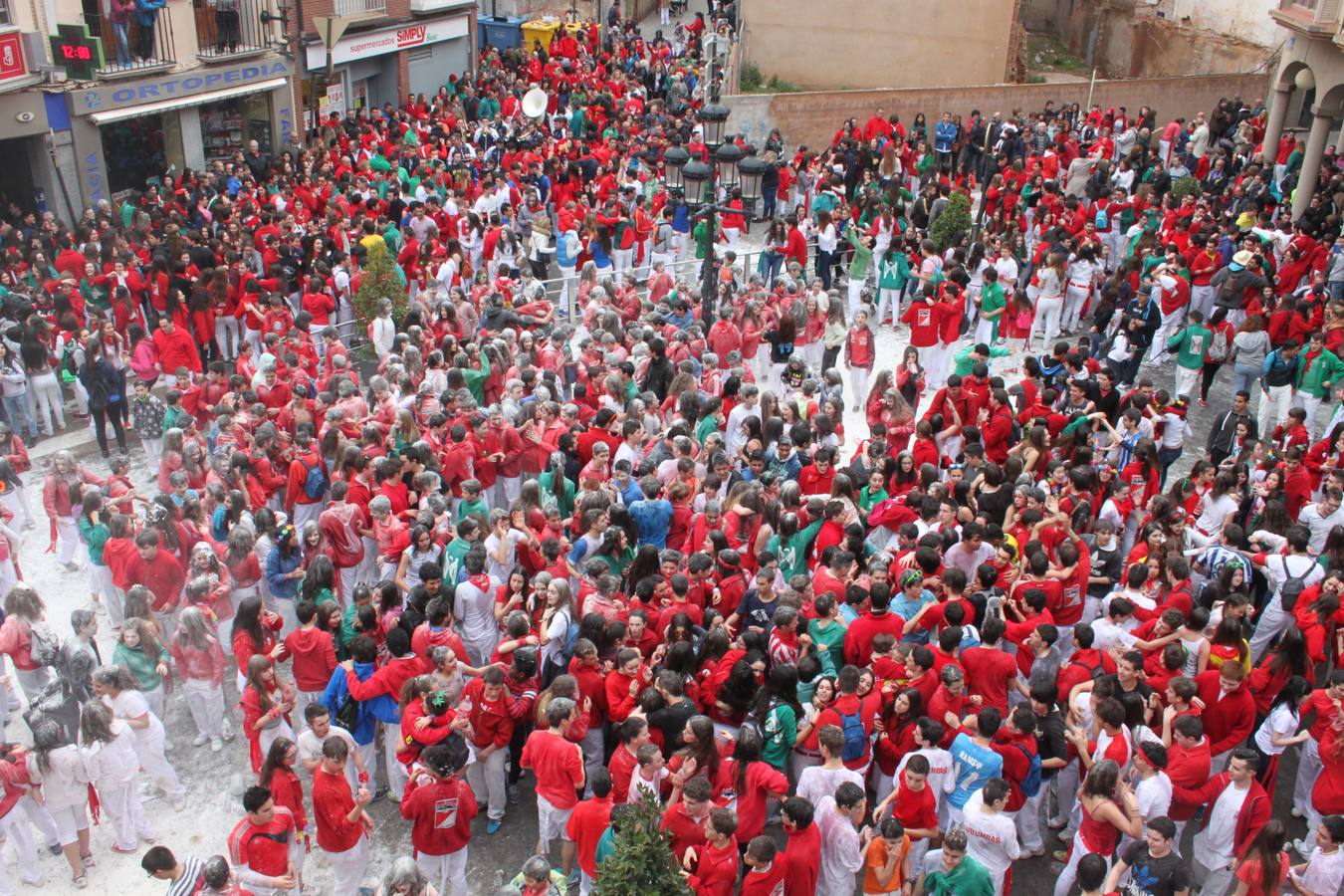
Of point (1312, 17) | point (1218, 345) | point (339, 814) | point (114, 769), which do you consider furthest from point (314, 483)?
point (1312, 17)

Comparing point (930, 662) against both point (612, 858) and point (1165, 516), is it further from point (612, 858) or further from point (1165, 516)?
point (1165, 516)

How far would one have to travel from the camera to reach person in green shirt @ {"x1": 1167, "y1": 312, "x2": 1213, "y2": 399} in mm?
13430

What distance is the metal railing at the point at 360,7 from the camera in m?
25.6

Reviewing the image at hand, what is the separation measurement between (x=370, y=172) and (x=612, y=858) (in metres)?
16.8

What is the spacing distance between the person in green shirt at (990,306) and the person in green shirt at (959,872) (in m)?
9.67

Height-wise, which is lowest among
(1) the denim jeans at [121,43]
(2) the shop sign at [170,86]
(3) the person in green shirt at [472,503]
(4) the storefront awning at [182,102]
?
(3) the person in green shirt at [472,503]

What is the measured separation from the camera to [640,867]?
5477 millimetres

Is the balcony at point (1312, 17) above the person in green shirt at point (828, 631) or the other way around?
above

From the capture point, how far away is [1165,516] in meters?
9.16

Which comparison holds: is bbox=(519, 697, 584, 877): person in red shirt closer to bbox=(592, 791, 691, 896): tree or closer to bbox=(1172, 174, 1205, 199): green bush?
bbox=(592, 791, 691, 896): tree

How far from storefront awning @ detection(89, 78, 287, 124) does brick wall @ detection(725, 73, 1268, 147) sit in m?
9.90

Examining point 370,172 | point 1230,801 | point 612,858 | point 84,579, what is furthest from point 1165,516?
point 370,172

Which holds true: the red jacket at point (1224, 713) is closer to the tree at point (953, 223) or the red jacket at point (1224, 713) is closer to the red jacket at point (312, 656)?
the red jacket at point (312, 656)

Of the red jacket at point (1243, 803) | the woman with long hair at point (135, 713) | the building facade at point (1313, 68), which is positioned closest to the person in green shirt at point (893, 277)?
the building facade at point (1313, 68)
